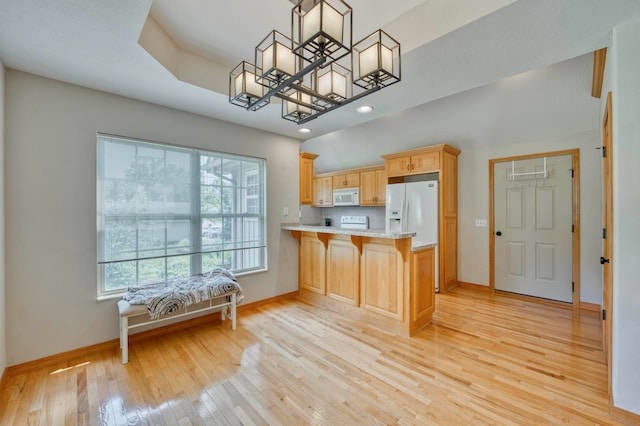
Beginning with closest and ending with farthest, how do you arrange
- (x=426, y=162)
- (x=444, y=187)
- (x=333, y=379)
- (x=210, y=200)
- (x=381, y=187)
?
(x=333, y=379) → (x=210, y=200) → (x=444, y=187) → (x=426, y=162) → (x=381, y=187)

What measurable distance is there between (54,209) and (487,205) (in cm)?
517

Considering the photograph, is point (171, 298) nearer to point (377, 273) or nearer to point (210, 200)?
point (210, 200)

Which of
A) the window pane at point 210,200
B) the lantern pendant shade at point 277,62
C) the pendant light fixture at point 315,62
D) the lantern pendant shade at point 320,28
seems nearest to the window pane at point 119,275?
the window pane at point 210,200

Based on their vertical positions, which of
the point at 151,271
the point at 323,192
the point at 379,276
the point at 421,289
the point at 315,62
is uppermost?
the point at 315,62

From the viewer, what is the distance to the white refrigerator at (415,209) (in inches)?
163

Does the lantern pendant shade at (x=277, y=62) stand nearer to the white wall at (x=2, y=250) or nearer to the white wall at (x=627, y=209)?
the white wall at (x=627, y=209)

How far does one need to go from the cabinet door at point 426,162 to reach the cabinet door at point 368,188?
0.94m

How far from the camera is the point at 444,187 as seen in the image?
410cm

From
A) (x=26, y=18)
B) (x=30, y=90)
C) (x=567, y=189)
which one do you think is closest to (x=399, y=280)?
(x=567, y=189)

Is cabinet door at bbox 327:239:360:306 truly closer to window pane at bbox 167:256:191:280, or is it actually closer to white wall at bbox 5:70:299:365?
window pane at bbox 167:256:191:280

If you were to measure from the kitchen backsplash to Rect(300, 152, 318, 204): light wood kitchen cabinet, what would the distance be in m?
1.44

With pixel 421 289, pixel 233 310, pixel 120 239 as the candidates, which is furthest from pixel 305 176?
pixel 120 239

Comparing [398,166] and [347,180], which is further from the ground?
[398,166]

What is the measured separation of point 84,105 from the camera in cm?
242
